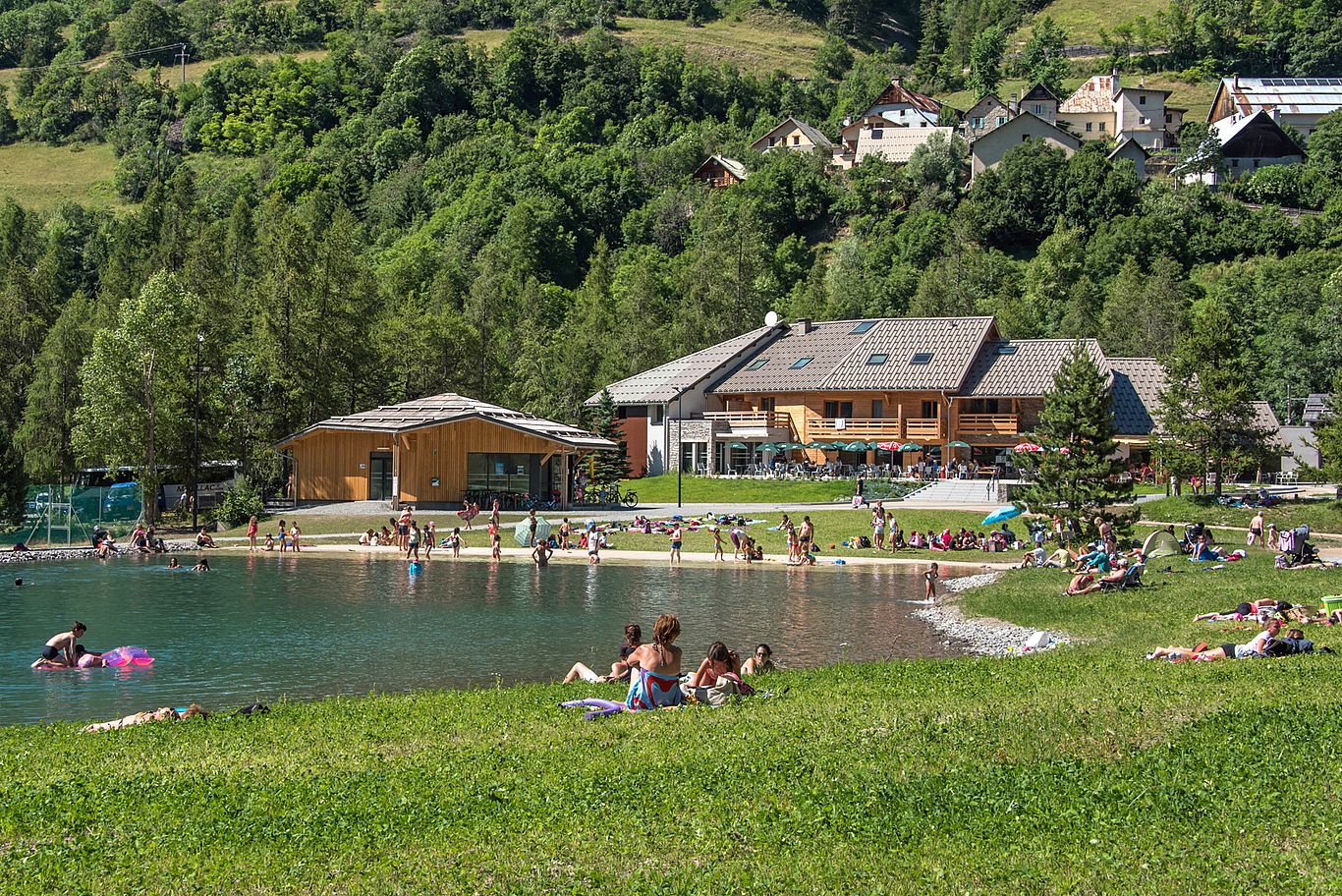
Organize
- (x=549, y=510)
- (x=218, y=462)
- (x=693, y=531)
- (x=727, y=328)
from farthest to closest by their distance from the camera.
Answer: (x=727, y=328) → (x=218, y=462) → (x=549, y=510) → (x=693, y=531)

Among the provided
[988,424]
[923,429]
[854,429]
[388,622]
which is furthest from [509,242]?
[388,622]

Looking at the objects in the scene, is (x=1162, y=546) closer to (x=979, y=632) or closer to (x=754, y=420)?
(x=979, y=632)

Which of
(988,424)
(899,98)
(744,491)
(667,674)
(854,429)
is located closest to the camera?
(667,674)

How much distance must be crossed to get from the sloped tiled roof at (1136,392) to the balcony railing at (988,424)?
548cm

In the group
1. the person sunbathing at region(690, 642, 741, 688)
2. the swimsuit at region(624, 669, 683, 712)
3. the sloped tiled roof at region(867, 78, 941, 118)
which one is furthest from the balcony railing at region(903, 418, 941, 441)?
the sloped tiled roof at region(867, 78, 941, 118)

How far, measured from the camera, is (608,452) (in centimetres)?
6244

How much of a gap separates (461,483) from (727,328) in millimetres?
37988

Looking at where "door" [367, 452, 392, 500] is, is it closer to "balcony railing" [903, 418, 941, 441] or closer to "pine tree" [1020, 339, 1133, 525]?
"balcony railing" [903, 418, 941, 441]

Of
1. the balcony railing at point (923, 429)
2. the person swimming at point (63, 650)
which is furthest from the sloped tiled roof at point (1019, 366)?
the person swimming at point (63, 650)

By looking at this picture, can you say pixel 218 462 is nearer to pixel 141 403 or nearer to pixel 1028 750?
pixel 141 403

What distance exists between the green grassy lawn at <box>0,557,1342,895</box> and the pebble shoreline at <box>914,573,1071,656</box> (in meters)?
7.51

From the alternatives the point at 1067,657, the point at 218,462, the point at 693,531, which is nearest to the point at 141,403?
the point at 218,462

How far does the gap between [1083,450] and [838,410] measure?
32.7 m

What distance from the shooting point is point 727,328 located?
92.6m
